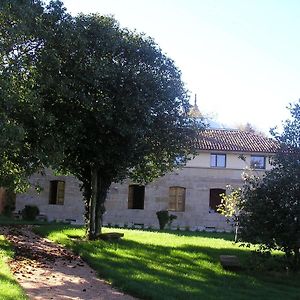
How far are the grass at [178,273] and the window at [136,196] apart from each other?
19.7 metres

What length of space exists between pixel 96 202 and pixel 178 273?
7.89m

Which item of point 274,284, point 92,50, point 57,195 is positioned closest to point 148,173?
point 92,50

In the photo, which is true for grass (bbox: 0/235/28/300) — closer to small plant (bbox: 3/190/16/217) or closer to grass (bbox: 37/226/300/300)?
grass (bbox: 37/226/300/300)

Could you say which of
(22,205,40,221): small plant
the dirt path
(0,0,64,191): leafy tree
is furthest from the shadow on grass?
(22,205,40,221): small plant

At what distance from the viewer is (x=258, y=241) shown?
1155 centimetres

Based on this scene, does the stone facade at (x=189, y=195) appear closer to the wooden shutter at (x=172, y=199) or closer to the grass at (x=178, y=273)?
the wooden shutter at (x=172, y=199)

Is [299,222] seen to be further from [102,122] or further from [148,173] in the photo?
[148,173]

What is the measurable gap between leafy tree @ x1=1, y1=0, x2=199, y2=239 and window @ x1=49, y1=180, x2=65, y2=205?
18186 mm

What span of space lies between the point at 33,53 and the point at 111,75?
257 centimetres

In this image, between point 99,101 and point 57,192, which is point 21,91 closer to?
point 99,101

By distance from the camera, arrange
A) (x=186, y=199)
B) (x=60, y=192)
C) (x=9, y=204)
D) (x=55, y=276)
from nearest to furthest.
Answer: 1. (x=55, y=276)
2. (x=9, y=204)
3. (x=186, y=199)
4. (x=60, y=192)

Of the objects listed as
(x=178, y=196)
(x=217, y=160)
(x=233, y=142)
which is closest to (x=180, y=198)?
(x=178, y=196)

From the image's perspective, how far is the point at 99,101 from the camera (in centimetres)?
1520

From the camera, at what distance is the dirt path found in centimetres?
881
